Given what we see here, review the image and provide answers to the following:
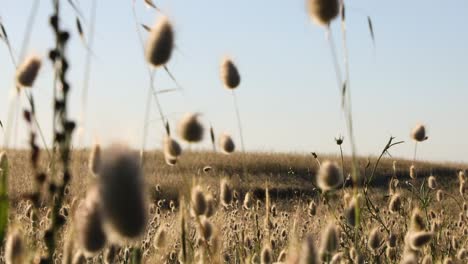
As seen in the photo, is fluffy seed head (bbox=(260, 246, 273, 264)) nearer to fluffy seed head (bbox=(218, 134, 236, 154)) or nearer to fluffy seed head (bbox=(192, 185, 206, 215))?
fluffy seed head (bbox=(192, 185, 206, 215))

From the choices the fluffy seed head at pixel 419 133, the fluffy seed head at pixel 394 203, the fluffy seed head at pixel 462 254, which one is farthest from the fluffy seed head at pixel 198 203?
the fluffy seed head at pixel 419 133

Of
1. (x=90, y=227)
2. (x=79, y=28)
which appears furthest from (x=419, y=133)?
(x=90, y=227)

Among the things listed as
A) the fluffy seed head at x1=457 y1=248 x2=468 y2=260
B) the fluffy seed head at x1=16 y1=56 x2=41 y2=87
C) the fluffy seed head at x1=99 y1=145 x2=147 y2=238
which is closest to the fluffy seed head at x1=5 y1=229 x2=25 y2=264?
the fluffy seed head at x1=16 y1=56 x2=41 y2=87

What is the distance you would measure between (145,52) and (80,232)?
76cm

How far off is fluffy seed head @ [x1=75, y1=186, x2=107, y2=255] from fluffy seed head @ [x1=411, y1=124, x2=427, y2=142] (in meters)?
2.93

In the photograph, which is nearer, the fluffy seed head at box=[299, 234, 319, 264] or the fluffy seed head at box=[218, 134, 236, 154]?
the fluffy seed head at box=[299, 234, 319, 264]

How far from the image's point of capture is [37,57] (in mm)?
1900

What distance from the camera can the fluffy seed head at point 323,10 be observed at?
2.16 m

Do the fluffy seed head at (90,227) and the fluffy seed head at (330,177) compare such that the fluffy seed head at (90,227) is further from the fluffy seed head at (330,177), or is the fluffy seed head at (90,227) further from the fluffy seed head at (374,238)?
the fluffy seed head at (374,238)

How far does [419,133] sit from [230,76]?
1664mm

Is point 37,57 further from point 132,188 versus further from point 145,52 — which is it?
point 132,188

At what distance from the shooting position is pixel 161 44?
5.71 feet

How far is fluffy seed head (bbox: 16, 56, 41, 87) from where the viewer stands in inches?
74.5

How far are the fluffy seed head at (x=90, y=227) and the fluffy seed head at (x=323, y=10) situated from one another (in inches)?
49.2
